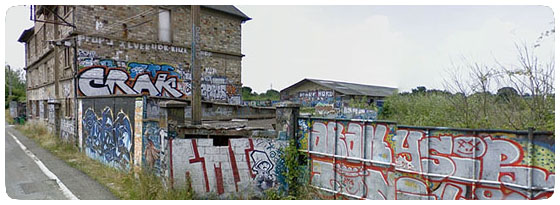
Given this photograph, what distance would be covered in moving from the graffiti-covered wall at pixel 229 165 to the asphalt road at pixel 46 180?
6.37 ft

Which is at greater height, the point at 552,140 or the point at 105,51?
the point at 105,51

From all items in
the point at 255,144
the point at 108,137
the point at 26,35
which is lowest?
the point at 108,137

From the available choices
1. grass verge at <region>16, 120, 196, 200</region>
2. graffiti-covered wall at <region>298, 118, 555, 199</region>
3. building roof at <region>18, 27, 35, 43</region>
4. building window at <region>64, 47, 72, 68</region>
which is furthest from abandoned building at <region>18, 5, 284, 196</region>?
graffiti-covered wall at <region>298, 118, 555, 199</region>

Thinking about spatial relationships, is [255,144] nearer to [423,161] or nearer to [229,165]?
[229,165]

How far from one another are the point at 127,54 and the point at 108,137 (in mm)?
4939

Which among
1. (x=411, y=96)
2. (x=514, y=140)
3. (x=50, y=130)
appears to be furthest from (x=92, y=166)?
(x=411, y=96)

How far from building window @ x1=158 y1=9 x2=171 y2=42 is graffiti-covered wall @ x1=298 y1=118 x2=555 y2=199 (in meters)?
10.2

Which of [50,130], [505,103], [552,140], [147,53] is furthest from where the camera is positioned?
[50,130]

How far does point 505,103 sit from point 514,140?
240 centimetres

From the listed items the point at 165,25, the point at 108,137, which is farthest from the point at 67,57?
the point at 108,137

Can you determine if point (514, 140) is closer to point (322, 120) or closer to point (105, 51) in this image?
point (322, 120)

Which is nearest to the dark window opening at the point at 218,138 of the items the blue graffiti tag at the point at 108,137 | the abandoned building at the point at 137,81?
the abandoned building at the point at 137,81

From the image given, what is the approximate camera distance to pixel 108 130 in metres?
9.96

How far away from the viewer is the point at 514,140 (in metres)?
4.85
